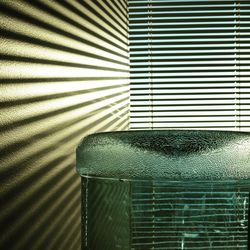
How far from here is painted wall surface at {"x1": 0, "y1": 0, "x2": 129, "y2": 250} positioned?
→ 2.98ft

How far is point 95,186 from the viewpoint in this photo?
1.06 metres

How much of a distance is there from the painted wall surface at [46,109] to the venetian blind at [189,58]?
18.4 inches

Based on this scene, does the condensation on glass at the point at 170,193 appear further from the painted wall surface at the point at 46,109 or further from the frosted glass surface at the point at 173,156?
the painted wall surface at the point at 46,109

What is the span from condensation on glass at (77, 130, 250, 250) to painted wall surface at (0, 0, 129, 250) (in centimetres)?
14

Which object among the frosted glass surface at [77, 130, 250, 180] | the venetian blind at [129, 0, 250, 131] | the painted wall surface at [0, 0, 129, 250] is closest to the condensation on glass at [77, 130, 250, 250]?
the frosted glass surface at [77, 130, 250, 180]

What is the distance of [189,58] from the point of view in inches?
86.1

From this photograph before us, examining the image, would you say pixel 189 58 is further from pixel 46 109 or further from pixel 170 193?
pixel 170 193

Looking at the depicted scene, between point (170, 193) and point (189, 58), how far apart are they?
1.33 m

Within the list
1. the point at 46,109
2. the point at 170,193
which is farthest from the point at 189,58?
the point at 170,193

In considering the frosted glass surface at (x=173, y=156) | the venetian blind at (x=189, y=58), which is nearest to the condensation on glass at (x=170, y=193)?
the frosted glass surface at (x=173, y=156)

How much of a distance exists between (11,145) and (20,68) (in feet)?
0.57

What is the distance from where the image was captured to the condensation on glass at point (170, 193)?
3.19 feet

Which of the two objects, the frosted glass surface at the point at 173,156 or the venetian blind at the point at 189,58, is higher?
the venetian blind at the point at 189,58

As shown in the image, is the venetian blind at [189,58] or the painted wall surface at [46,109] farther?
the venetian blind at [189,58]
